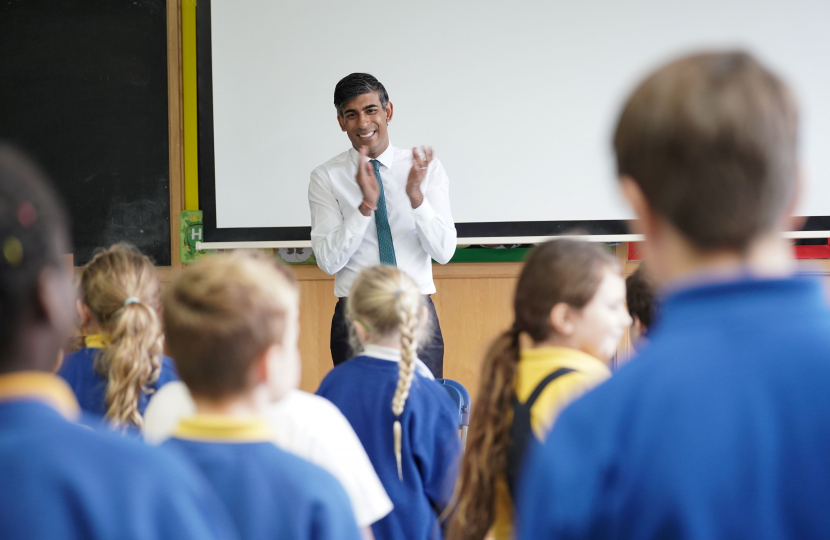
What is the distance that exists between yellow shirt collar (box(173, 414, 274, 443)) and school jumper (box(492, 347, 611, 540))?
48 centimetres

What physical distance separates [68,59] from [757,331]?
4240 mm

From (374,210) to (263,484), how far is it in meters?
2.18

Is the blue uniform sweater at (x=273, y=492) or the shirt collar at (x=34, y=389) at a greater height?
the shirt collar at (x=34, y=389)

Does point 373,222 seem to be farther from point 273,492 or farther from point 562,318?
point 273,492

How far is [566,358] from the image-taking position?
121cm

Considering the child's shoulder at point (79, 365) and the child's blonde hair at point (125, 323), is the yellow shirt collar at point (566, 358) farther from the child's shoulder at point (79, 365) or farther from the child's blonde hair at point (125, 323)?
the child's shoulder at point (79, 365)

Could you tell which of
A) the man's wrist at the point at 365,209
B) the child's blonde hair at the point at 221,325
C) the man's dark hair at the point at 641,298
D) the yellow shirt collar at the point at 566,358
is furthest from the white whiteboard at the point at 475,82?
the child's blonde hair at the point at 221,325

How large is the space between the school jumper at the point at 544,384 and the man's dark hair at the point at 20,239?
80 centimetres

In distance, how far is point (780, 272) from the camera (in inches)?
20.3

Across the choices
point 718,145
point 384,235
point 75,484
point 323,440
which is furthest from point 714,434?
point 384,235

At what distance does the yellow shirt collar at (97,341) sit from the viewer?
1.74 meters

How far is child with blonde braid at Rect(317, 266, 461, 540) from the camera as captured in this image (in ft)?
5.34

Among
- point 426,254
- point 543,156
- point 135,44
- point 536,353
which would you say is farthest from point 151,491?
point 135,44

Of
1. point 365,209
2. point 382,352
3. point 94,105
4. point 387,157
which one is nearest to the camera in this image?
point 382,352
